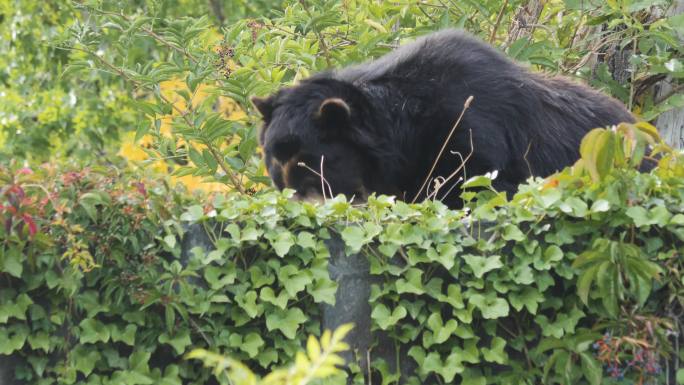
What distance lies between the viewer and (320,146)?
5.96m

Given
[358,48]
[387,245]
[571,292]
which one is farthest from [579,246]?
[358,48]

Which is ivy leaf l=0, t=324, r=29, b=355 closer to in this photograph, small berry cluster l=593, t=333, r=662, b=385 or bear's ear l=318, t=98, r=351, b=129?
small berry cluster l=593, t=333, r=662, b=385

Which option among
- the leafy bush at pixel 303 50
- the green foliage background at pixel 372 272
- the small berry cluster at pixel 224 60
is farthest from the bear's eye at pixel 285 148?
the green foliage background at pixel 372 272

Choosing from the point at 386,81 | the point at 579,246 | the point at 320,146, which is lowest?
the point at 320,146

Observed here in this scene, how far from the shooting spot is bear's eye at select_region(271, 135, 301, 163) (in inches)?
232

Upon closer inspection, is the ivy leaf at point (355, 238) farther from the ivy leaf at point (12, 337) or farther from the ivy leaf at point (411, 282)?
the ivy leaf at point (12, 337)

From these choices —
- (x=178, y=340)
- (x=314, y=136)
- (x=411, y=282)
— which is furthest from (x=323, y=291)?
(x=314, y=136)

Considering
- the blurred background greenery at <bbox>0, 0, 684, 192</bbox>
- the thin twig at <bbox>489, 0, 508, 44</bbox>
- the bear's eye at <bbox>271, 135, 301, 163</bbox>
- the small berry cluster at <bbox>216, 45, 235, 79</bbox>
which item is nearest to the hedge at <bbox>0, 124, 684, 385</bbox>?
the blurred background greenery at <bbox>0, 0, 684, 192</bbox>

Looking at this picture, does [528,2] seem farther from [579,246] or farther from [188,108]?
[579,246]

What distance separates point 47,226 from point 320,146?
8.65 ft

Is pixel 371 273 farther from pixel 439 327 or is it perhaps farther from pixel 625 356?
pixel 625 356

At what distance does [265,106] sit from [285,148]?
0.98 feet

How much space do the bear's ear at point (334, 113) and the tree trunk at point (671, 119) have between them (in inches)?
82.2

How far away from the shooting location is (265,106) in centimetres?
601
